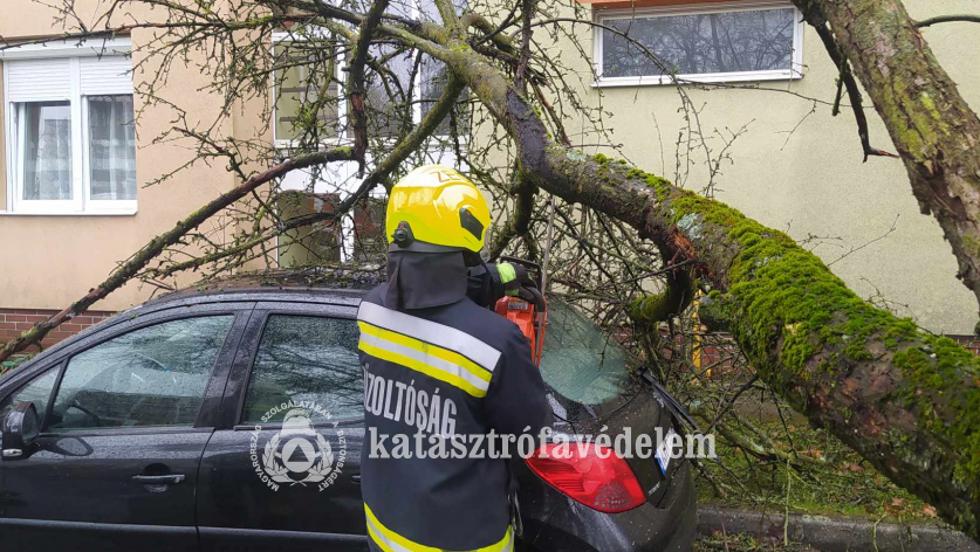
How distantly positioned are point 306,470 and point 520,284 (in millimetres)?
1032

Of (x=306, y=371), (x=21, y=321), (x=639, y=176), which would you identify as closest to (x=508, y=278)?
(x=639, y=176)

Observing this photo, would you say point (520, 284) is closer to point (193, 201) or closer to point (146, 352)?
point (146, 352)

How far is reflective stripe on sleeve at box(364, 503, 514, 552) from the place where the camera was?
1.99 meters

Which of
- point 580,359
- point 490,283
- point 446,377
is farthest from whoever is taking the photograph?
point 580,359

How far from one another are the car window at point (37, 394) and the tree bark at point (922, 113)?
119 inches

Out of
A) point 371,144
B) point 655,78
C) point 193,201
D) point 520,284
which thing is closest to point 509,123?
point 520,284

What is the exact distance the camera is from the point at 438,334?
196cm

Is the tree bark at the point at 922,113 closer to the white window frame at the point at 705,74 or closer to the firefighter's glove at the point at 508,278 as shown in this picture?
the firefighter's glove at the point at 508,278

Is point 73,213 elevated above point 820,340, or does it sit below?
above

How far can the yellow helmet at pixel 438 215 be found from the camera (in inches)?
77.6

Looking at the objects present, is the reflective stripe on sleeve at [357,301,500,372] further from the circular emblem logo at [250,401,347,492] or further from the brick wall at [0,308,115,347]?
the brick wall at [0,308,115,347]

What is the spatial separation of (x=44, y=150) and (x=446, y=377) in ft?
25.4

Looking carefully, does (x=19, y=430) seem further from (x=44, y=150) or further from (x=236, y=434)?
(x=44, y=150)

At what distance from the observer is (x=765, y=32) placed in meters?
6.21
